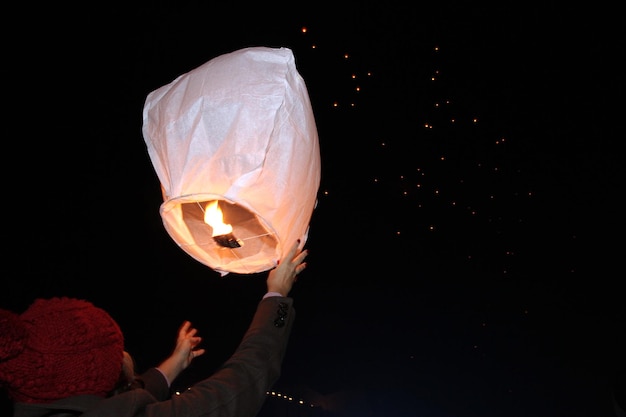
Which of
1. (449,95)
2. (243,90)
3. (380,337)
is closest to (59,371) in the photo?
(243,90)

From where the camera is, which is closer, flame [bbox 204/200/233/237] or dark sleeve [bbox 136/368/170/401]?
flame [bbox 204/200/233/237]

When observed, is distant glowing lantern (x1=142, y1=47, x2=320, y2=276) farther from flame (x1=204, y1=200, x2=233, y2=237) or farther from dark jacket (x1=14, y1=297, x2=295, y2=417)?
dark jacket (x1=14, y1=297, x2=295, y2=417)

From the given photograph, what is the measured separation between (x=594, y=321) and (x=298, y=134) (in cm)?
329

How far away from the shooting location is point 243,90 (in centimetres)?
110

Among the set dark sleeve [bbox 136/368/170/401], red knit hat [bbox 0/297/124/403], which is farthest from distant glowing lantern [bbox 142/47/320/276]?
dark sleeve [bbox 136/368/170/401]

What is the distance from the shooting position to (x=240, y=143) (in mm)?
1045

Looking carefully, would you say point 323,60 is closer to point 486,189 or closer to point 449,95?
point 449,95

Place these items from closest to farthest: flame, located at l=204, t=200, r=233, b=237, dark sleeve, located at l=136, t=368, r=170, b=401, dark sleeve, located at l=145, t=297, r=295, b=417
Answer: dark sleeve, located at l=145, t=297, r=295, b=417 < flame, located at l=204, t=200, r=233, b=237 < dark sleeve, located at l=136, t=368, r=170, b=401

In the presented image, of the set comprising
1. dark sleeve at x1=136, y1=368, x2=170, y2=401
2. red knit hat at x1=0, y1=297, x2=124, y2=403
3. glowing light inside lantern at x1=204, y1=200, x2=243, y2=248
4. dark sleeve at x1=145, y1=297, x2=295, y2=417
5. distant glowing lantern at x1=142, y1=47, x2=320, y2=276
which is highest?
distant glowing lantern at x1=142, y1=47, x2=320, y2=276

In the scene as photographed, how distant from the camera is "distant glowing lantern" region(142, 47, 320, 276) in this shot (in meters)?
1.04

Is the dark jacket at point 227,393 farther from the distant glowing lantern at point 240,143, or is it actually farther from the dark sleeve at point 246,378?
the distant glowing lantern at point 240,143

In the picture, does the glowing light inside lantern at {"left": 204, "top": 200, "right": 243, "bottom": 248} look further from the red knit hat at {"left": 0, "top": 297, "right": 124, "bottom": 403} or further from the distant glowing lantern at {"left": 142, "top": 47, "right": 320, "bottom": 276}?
the red knit hat at {"left": 0, "top": 297, "right": 124, "bottom": 403}

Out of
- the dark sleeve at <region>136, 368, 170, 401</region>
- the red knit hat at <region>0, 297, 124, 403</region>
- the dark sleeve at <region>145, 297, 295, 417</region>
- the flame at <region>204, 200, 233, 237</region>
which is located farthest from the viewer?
the dark sleeve at <region>136, 368, 170, 401</region>

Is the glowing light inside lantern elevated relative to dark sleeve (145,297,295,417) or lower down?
elevated
